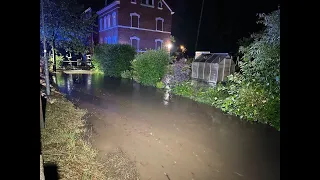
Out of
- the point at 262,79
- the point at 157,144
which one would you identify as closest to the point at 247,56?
the point at 262,79

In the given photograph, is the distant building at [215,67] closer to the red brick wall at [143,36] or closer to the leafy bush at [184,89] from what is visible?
the leafy bush at [184,89]

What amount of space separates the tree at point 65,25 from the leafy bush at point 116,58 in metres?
6.29

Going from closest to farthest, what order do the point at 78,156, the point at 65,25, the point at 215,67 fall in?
the point at 78,156, the point at 215,67, the point at 65,25

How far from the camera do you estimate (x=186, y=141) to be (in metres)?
5.66

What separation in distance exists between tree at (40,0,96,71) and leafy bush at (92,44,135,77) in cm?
629

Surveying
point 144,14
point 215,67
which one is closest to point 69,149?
point 215,67

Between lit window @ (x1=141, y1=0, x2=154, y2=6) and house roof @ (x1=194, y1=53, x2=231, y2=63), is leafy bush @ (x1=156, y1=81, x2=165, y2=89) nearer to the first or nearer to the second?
house roof @ (x1=194, y1=53, x2=231, y2=63)

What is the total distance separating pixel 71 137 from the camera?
521cm

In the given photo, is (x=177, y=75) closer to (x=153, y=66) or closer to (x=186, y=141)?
(x=153, y=66)

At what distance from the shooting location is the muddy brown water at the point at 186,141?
4.25 m

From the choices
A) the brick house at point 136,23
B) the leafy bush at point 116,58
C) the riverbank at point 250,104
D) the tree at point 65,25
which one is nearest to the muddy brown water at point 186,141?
the riverbank at point 250,104

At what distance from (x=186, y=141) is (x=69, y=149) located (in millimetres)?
2680
